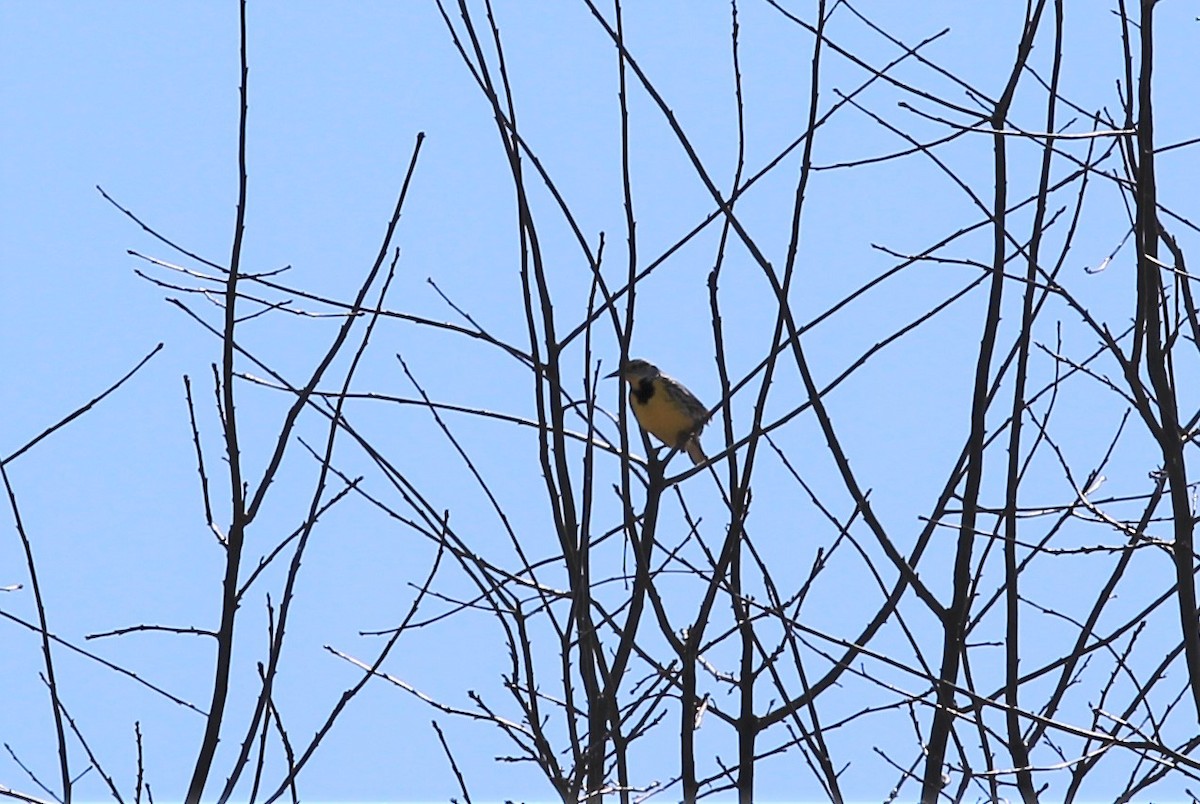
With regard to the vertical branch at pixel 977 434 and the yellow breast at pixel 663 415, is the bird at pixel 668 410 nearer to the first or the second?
the yellow breast at pixel 663 415

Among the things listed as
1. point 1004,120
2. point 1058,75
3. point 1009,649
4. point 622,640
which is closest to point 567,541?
point 622,640

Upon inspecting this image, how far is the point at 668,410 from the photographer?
8.73 metres

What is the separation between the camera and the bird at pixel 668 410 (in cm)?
871

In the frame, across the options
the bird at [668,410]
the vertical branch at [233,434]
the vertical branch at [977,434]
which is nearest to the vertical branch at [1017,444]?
the vertical branch at [977,434]

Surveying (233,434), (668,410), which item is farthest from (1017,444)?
(668,410)

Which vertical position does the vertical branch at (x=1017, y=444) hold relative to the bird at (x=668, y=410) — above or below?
below

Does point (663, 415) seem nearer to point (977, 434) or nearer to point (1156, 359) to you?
point (977, 434)

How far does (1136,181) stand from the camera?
303cm

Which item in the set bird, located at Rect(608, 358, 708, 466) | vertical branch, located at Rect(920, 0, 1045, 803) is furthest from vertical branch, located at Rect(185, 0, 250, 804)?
bird, located at Rect(608, 358, 708, 466)

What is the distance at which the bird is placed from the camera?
871 centimetres

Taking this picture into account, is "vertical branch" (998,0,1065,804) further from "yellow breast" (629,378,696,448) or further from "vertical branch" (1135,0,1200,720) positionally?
"yellow breast" (629,378,696,448)

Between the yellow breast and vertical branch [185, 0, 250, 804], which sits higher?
the yellow breast

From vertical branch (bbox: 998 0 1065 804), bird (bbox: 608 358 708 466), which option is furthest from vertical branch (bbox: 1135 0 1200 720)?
bird (bbox: 608 358 708 466)

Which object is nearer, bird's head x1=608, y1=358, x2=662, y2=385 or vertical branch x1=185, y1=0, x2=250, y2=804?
vertical branch x1=185, y1=0, x2=250, y2=804
